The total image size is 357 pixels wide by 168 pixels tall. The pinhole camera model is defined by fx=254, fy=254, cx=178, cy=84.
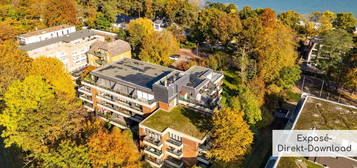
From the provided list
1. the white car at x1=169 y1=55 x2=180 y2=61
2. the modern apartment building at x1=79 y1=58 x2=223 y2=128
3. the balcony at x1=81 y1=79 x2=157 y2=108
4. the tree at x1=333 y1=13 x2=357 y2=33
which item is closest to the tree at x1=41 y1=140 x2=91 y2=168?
the balcony at x1=81 y1=79 x2=157 y2=108

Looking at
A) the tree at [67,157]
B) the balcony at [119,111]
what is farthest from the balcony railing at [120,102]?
the tree at [67,157]

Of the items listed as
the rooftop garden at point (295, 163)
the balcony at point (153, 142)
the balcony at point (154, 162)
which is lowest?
the balcony at point (154, 162)

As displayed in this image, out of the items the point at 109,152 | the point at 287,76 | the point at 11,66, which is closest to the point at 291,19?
the point at 287,76

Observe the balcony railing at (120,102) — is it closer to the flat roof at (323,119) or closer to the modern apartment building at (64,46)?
the modern apartment building at (64,46)

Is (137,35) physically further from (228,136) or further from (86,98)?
(228,136)

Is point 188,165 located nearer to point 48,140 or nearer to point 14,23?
point 48,140
